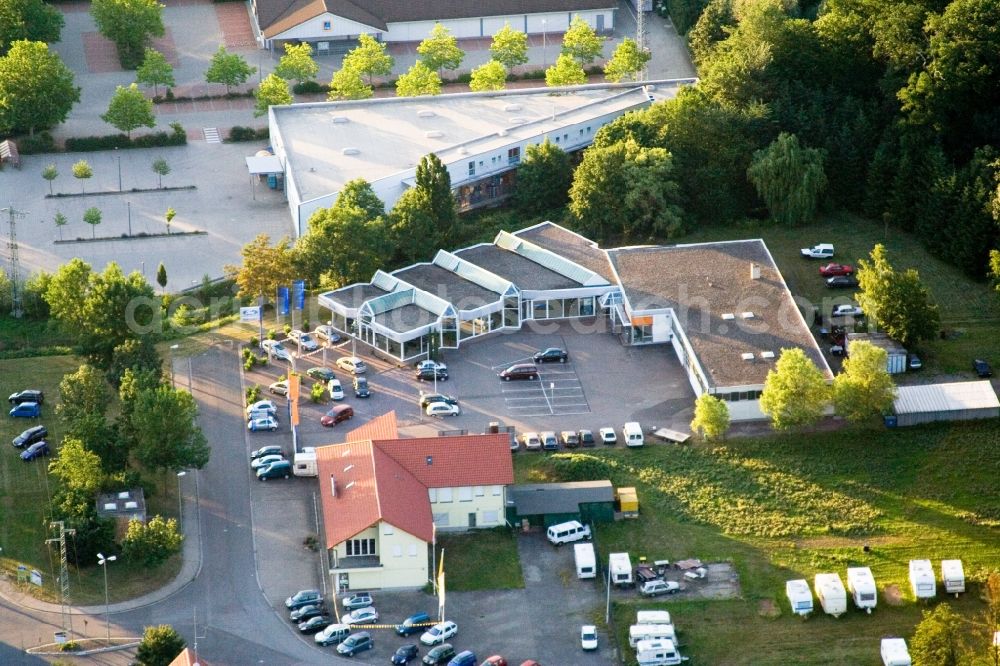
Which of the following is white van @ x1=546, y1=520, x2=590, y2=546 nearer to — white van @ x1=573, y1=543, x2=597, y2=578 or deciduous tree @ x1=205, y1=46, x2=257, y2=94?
white van @ x1=573, y1=543, x2=597, y2=578

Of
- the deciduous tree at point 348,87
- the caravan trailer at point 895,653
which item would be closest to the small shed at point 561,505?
the caravan trailer at point 895,653

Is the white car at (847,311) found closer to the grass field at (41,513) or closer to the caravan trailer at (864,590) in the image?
the caravan trailer at (864,590)

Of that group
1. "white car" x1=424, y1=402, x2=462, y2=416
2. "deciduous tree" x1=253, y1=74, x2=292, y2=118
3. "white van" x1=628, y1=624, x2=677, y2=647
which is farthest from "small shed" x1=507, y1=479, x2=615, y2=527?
"deciduous tree" x1=253, y1=74, x2=292, y2=118

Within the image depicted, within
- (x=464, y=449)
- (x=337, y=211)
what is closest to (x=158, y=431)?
(x=464, y=449)

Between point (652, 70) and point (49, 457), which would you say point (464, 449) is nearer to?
point (49, 457)

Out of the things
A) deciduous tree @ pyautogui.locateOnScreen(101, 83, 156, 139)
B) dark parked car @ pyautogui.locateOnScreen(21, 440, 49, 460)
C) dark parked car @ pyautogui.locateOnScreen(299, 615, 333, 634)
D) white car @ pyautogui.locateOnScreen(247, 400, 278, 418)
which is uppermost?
deciduous tree @ pyautogui.locateOnScreen(101, 83, 156, 139)

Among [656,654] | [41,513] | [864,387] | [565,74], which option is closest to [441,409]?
[41,513]

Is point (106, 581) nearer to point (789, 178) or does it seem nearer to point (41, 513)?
point (41, 513)
